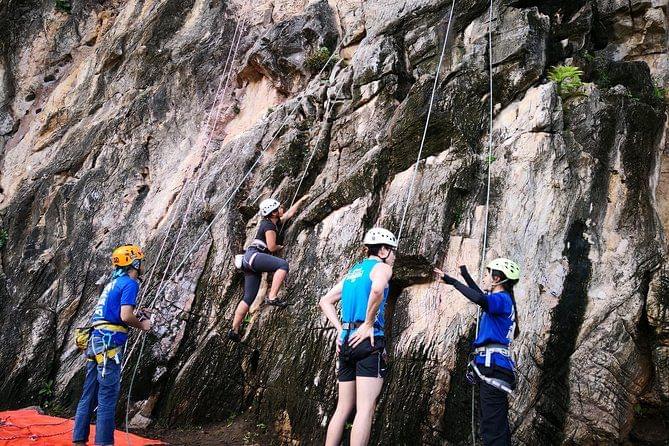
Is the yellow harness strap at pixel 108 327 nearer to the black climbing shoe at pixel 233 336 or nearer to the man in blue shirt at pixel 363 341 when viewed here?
the black climbing shoe at pixel 233 336

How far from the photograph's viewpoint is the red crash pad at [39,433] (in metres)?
7.43

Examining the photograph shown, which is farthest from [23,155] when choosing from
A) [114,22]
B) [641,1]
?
[641,1]

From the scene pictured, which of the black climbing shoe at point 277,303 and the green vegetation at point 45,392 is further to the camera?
the green vegetation at point 45,392

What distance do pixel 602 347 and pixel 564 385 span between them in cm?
73

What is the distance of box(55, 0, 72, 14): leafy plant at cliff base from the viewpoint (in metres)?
19.4

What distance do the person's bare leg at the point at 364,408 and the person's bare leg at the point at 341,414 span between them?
168mm

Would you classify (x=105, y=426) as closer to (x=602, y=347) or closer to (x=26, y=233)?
(x=602, y=347)

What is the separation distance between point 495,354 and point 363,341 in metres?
1.47

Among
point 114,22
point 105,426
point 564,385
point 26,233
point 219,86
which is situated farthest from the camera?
point 114,22

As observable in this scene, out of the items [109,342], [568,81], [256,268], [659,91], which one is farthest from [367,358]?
[659,91]

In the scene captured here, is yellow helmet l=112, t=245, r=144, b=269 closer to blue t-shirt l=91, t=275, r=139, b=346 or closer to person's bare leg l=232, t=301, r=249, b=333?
blue t-shirt l=91, t=275, r=139, b=346

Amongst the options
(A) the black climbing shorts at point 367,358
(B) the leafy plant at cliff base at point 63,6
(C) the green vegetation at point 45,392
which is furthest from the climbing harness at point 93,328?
(B) the leafy plant at cliff base at point 63,6

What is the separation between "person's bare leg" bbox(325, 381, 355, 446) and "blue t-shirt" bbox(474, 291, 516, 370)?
146cm

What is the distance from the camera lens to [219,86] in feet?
51.1
